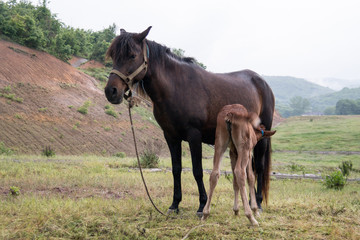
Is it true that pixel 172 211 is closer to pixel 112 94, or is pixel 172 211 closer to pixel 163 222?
pixel 163 222

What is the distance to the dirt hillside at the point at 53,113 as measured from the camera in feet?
82.0

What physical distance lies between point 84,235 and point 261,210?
3.09 metres

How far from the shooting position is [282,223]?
4.38 metres

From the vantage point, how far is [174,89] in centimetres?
490

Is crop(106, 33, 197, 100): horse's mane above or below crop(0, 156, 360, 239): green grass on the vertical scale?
above

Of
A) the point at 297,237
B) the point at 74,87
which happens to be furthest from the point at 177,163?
the point at 74,87

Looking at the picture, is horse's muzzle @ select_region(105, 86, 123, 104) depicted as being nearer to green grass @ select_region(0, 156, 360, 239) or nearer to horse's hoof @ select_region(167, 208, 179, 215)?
green grass @ select_region(0, 156, 360, 239)

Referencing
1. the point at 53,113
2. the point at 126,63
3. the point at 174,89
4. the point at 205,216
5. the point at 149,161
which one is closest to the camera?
the point at 205,216

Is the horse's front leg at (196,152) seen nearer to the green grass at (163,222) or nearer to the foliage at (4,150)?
the green grass at (163,222)

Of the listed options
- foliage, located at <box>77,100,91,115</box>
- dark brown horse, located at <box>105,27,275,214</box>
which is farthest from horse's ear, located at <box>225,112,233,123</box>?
foliage, located at <box>77,100,91,115</box>

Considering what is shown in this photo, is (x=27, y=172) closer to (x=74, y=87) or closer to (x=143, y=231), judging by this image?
(x=143, y=231)

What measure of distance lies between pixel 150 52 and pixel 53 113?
88.3ft

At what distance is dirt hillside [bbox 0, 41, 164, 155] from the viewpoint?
25000mm

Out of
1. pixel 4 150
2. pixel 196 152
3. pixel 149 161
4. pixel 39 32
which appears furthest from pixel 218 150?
pixel 39 32
